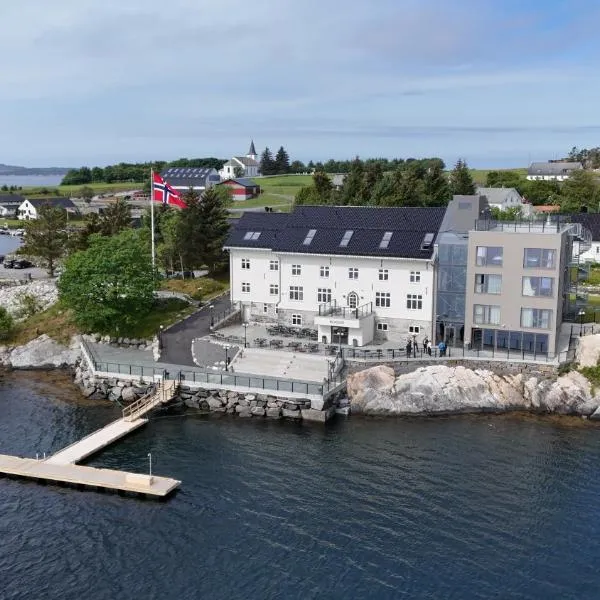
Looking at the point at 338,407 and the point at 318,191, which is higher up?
the point at 318,191

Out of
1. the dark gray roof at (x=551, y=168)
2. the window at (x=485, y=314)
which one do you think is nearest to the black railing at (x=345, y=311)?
the window at (x=485, y=314)

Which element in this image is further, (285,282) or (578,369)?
(285,282)

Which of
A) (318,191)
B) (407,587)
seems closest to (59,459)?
(407,587)

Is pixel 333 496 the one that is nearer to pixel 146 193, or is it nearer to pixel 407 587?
pixel 407 587

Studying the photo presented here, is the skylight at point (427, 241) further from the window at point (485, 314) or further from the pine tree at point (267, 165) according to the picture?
the pine tree at point (267, 165)

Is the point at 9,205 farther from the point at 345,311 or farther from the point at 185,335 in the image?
the point at 345,311

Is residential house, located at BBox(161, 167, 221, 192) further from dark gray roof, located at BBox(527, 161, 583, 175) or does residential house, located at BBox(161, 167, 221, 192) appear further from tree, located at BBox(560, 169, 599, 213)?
tree, located at BBox(560, 169, 599, 213)
